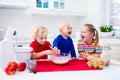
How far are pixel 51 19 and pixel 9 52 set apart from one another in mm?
2756

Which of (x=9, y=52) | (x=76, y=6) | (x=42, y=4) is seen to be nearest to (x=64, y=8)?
(x=76, y=6)

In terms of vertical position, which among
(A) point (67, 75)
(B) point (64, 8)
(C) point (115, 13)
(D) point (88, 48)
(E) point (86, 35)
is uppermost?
(B) point (64, 8)

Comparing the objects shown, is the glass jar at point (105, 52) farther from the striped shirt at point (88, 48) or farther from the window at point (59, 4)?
the window at point (59, 4)

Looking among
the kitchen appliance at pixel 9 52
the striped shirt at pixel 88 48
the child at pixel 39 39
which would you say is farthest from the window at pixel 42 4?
the kitchen appliance at pixel 9 52

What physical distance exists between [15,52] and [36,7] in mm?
2580

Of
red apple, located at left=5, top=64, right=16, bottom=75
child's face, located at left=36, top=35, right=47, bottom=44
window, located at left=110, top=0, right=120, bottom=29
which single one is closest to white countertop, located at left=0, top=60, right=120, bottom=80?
red apple, located at left=5, top=64, right=16, bottom=75

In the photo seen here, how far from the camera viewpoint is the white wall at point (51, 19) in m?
3.81

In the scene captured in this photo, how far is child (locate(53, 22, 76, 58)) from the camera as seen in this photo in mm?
2040

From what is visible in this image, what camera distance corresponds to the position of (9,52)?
57.6 inches

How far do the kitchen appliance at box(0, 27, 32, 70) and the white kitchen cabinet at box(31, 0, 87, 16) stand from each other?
2304mm

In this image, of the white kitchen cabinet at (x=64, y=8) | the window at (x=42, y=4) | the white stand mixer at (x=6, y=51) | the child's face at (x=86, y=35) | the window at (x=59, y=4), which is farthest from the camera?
the window at (x=59, y=4)

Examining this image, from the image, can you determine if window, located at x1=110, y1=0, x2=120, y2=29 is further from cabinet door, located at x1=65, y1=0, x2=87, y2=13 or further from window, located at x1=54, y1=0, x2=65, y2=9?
window, located at x1=54, y1=0, x2=65, y2=9

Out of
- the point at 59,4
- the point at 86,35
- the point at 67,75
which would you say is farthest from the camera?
the point at 59,4

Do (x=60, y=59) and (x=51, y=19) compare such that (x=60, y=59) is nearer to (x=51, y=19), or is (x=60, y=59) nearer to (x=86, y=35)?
(x=86, y=35)
